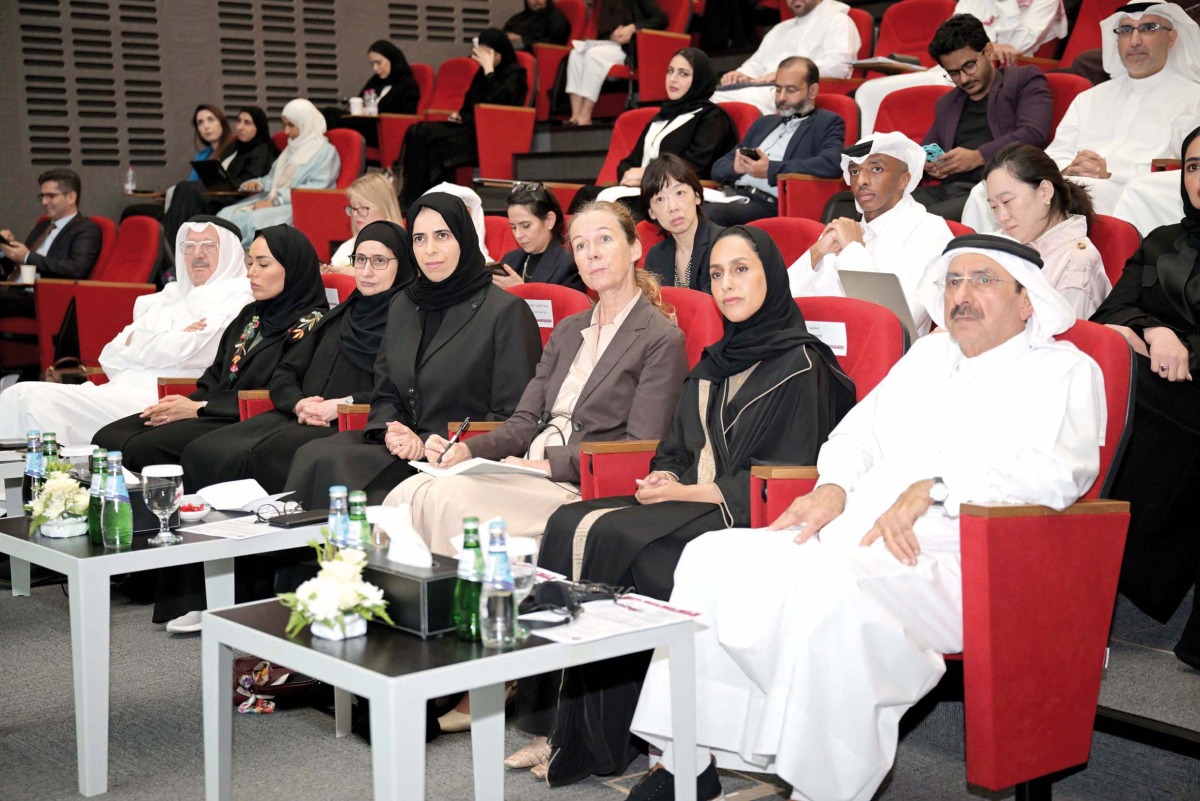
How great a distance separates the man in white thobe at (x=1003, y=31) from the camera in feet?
19.4

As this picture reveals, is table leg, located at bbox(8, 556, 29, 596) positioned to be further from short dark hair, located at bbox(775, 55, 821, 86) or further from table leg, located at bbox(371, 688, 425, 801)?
short dark hair, located at bbox(775, 55, 821, 86)

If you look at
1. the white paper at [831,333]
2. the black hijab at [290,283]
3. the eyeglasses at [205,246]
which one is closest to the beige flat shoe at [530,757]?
the white paper at [831,333]

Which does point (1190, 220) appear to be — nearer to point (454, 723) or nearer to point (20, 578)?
point (454, 723)

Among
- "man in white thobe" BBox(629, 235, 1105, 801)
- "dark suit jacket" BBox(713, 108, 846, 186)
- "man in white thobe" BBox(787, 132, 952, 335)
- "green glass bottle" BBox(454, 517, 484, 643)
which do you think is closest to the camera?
"green glass bottle" BBox(454, 517, 484, 643)

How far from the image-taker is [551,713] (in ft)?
9.13

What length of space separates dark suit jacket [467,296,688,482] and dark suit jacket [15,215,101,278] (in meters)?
5.01

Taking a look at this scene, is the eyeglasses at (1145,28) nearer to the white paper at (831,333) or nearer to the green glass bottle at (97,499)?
the white paper at (831,333)

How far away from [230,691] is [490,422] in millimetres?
1531

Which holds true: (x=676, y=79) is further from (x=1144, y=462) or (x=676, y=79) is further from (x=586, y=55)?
(x=1144, y=462)

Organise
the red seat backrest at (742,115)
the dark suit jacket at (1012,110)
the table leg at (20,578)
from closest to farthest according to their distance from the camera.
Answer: the table leg at (20,578)
the dark suit jacket at (1012,110)
the red seat backrest at (742,115)

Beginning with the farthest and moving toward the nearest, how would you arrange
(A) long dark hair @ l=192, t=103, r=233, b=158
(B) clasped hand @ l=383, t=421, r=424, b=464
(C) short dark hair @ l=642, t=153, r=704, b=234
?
(A) long dark hair @ l=192, t=103, r=233, b=158
(C) short dark hair @ l=642, t=153, r=704, b=234
(B) clasped hand @ l=383, t=421, r=424, b=464

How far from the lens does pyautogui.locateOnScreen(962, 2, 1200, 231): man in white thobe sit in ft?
14.5

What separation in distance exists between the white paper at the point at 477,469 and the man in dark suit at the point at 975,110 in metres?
2.32

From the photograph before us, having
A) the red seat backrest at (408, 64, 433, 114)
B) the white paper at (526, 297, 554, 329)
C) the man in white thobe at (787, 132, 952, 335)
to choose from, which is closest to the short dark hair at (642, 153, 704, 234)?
the man in white thobe at (787, 132, 952, 335)
